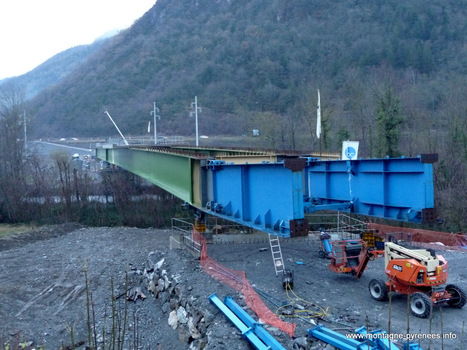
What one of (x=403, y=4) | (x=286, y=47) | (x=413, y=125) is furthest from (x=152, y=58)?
(x=413, y=125)

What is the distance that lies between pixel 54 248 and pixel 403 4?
57206 mm

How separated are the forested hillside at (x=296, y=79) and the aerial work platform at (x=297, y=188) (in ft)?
40.6

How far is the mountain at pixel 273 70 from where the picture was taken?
126 feet

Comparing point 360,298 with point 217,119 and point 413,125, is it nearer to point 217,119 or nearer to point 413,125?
point 413,125

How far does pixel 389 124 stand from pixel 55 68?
5803 inches

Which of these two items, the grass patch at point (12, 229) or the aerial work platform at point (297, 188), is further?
the grass patch at point (12, 229)

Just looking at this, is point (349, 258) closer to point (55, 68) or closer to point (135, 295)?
point (135, 295)

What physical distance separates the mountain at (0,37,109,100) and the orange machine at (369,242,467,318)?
139086mm

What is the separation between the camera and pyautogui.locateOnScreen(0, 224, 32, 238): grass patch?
2586 centimetres

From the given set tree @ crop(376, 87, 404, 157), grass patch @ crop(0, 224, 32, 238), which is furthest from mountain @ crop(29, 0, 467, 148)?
grass patch @ crop(0, 224, 32, 238)

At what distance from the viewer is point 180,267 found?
43.1ft

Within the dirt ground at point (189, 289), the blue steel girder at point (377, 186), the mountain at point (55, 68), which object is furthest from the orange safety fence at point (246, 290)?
the mountain at point (55, 68)

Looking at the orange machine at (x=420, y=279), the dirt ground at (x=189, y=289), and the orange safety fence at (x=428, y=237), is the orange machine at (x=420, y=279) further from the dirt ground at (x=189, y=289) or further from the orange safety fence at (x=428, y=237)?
the orange safety fence at (x=428, y=237)

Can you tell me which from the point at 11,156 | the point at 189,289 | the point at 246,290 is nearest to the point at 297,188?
the point at 246,290
